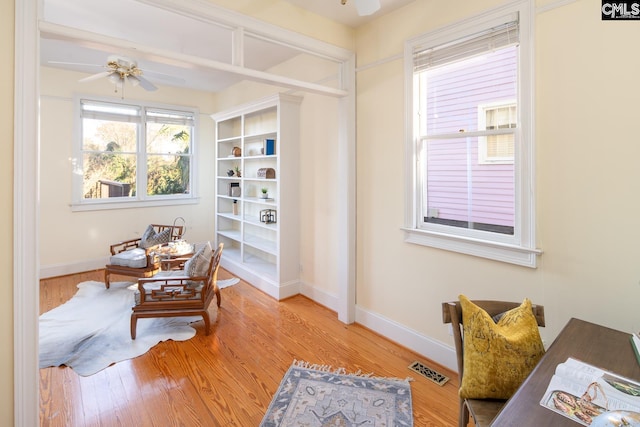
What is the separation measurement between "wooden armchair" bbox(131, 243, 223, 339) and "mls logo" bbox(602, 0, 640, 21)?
347cm

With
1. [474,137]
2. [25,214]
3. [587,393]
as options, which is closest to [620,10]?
[474,137]

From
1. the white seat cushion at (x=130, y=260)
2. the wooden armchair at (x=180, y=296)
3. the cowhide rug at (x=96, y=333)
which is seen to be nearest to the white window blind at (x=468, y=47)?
the wooden armchair at (x=180, y=296)

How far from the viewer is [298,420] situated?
6.74 feet

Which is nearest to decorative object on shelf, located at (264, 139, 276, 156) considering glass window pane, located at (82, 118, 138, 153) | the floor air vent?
glass window pane, located at (82, 118, 138, 153)

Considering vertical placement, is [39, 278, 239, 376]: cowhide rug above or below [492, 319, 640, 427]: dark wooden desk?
below

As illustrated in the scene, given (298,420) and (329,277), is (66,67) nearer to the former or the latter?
(329,277)

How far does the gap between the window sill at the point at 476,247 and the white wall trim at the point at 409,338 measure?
2.62ft

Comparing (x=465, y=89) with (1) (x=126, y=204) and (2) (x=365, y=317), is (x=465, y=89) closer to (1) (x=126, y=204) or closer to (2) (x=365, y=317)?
(2) (x=365, y=317)

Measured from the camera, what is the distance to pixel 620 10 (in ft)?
5.87

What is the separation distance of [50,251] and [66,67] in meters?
2.69

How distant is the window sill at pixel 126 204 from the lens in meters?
5.03

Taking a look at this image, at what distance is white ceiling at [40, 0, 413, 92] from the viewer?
2.78 m

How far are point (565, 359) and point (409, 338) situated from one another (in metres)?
1.71

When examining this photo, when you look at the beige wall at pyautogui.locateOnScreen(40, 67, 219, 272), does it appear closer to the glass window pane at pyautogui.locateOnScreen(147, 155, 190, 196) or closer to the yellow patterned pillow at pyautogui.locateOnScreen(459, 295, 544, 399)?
the glass window pane at pyautogui.locateOnScreen(147, 155, 190, 196)
